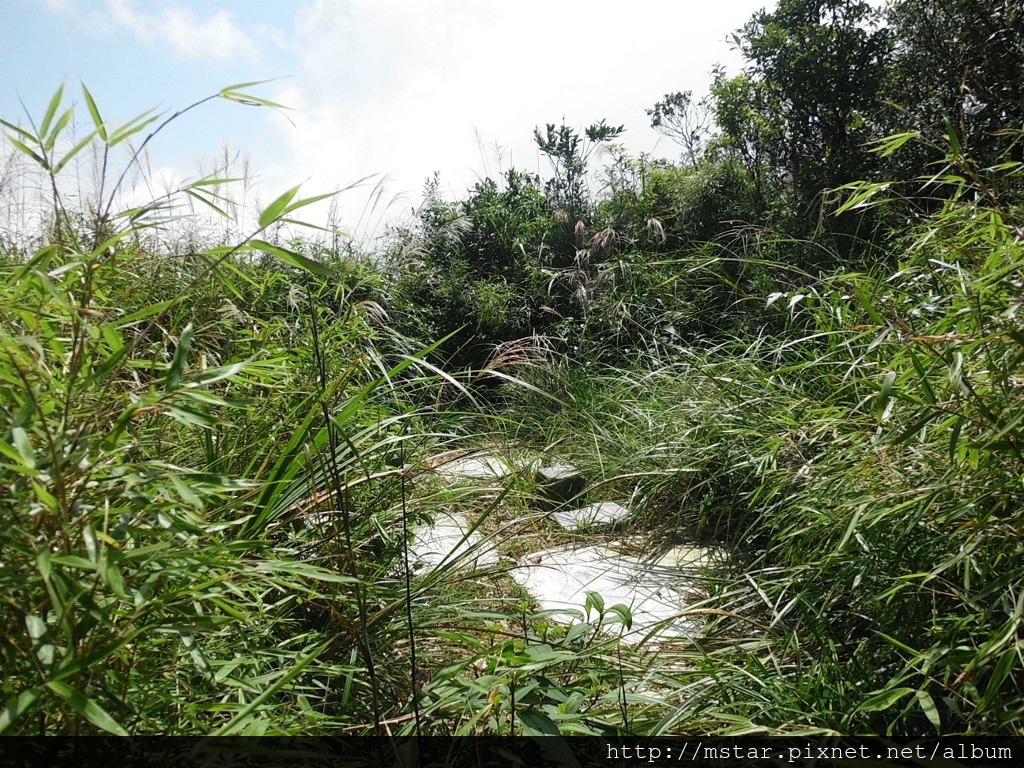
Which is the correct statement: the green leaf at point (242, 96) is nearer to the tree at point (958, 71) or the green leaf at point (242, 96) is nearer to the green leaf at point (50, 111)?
the green leaf at point (50, 111)

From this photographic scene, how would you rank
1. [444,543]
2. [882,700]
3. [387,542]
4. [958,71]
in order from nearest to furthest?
[882,700] < [387,542] < [444,543] < [958,71]

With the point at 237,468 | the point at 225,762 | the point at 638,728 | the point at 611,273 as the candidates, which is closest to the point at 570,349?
the point at 611,273

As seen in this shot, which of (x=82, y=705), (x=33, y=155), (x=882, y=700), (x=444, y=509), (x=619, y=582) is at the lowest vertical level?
(x=619, y=582)

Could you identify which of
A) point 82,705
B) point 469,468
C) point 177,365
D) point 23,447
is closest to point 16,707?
point 82,705

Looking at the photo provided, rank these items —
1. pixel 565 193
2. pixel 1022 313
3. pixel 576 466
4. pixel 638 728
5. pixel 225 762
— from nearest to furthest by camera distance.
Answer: pixel 225 762 → pixel 1022 313 → pixel 638 728 → pixel 576 466 → pixel 565 193

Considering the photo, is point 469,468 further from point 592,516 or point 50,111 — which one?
point 50,111

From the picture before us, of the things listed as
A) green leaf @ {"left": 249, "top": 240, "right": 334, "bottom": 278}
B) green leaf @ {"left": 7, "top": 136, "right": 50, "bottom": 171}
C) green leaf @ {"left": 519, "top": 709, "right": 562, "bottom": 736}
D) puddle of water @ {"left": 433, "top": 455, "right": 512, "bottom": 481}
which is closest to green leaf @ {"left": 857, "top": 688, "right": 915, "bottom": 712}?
green leaf @ {"left": 519, "top": 709, "right": 562, "bottom": 736}

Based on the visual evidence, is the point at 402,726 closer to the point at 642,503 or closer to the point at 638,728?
the point at 638,728

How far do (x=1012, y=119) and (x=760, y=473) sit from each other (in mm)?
3628

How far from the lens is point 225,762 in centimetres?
110

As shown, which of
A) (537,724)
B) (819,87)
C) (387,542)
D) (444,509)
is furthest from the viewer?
(819,87)

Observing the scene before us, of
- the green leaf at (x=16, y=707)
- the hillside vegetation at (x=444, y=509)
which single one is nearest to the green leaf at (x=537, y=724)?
the hillside vegetation at (x=444, y=509)

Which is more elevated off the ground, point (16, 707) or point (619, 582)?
point (16, 707)

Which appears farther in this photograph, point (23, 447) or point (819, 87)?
point (819, 87)
